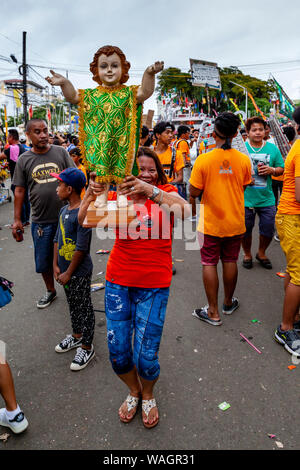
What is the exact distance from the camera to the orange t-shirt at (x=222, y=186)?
9.75 feet

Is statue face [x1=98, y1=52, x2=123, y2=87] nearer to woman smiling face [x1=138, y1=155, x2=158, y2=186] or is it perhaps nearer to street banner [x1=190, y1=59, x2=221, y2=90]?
woman smiling face [x1=138, y1=155, x2=158, y2=186]

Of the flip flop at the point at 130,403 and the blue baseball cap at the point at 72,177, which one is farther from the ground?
the blue baseball cap at the point at 72,177

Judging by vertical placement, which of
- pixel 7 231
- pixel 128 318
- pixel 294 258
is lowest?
pixel 7 231

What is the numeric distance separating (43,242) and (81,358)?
4.63 ft

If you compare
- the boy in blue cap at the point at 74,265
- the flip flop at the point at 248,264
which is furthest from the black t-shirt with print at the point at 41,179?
the flip flop at the point at 248,264

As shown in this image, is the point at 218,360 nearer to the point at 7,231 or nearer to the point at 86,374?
the point at 86,374

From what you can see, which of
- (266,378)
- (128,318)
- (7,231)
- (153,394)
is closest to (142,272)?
(128,318)

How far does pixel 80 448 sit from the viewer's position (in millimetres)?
1952

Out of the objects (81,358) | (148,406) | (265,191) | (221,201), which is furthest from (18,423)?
(265,191)

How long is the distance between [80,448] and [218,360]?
1319 millimetres

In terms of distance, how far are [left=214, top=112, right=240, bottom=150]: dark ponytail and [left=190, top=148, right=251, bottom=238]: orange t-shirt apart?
0.10 meters

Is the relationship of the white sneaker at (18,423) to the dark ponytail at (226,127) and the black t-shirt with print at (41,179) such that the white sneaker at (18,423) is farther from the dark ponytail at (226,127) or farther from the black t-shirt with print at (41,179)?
the dark ponytail at (226,127)

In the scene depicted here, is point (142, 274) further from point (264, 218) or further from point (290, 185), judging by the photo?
point (264, 218)

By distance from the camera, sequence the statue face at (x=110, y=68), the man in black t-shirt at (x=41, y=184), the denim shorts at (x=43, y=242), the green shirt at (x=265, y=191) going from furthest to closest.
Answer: the green shirt at (x=265, y=191)
the denim shorts at (x=43, y=242)
the man in black t-shirt at (x=41, y=184)
the statue face at (x=110, y=68)
